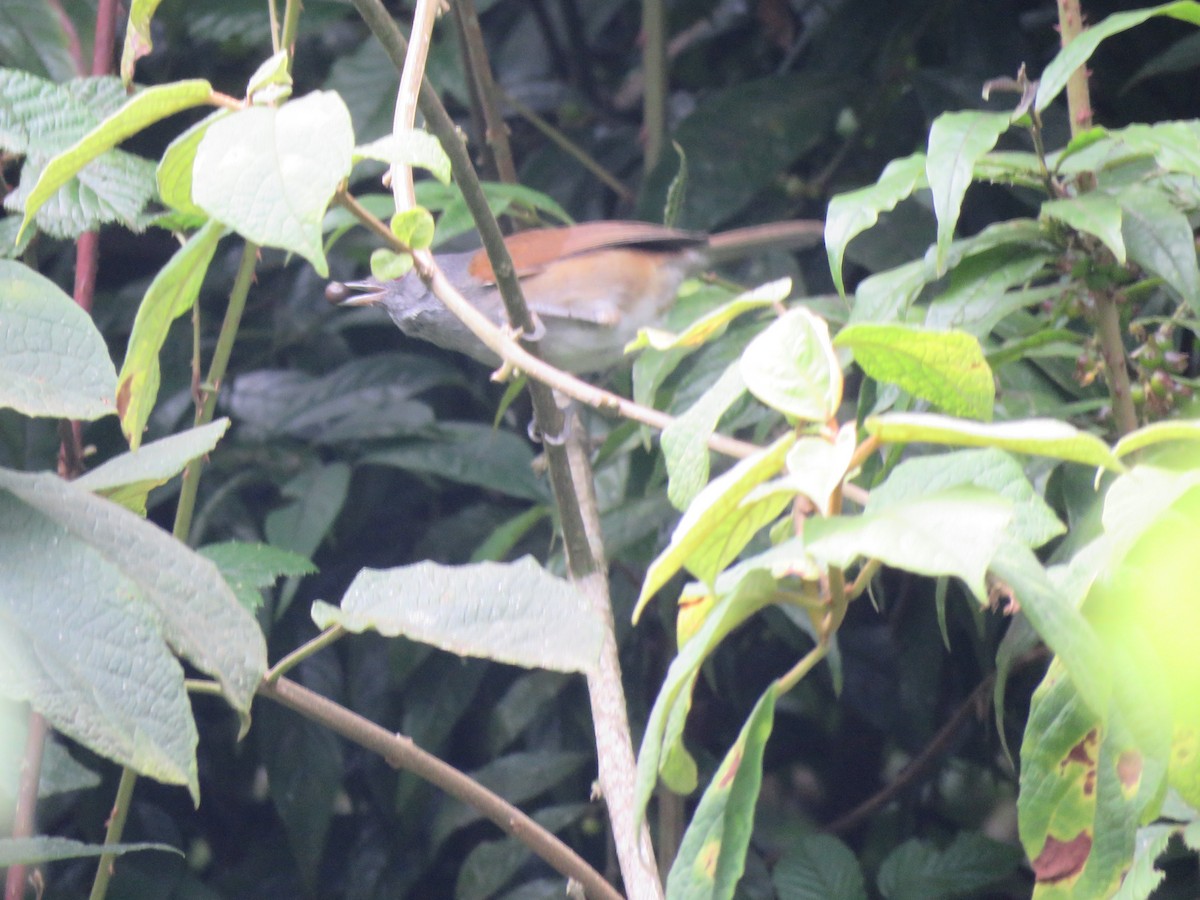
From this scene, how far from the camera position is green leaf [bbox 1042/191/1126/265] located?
1.18 m

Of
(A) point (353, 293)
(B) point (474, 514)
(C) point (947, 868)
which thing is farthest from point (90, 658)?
(A) point (353, 293)

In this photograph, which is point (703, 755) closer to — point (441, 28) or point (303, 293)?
point (303, 293)

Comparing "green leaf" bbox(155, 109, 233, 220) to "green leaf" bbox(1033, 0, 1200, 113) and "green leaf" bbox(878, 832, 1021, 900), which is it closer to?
"green leaf" bbox(1033, 0, 1200, 113)

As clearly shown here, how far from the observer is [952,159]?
4.04ft

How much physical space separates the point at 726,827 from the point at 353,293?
214cm

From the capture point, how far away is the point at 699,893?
0.83m

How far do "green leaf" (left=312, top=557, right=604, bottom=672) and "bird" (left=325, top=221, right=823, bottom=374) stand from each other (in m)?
1.56

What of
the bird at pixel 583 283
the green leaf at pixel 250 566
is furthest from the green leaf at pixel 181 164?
the bird at pixel 583 283

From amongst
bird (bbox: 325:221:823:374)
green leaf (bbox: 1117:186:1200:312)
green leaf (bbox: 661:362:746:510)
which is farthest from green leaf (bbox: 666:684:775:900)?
bird (bbox: 325:221:823:374)

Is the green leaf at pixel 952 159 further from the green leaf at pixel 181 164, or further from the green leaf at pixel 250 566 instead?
the green leaf at pixel 250 566

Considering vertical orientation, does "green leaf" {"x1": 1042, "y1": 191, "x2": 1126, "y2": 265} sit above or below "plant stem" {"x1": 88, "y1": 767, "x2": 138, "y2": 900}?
above

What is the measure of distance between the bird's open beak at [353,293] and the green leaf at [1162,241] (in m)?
1.17

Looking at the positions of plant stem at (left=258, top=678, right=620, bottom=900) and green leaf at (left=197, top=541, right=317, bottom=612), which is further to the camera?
green leaf at (left=197, top=541, right=317, bottom=612)

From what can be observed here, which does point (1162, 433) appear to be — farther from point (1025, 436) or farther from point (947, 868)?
point (947, 868)
